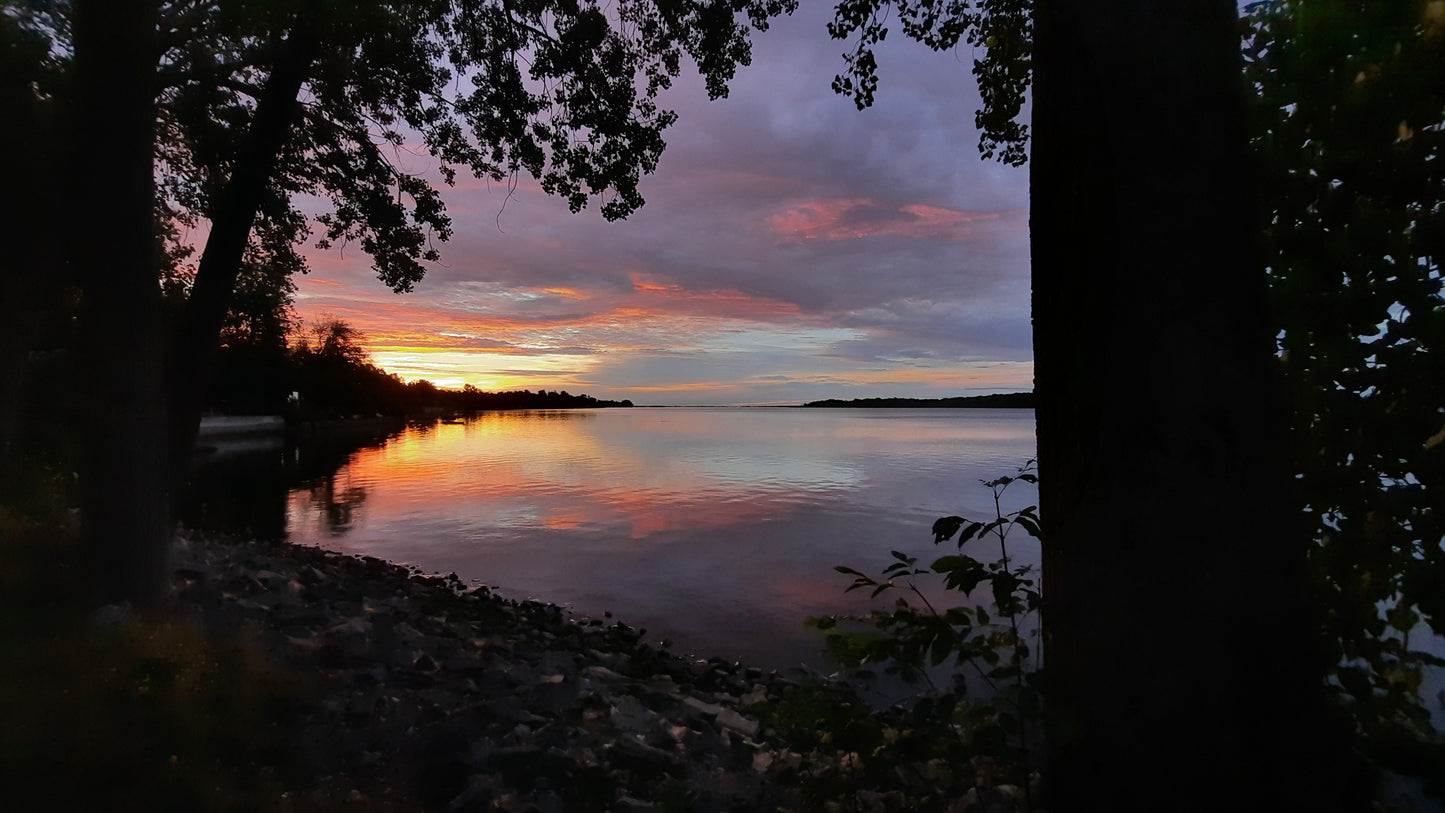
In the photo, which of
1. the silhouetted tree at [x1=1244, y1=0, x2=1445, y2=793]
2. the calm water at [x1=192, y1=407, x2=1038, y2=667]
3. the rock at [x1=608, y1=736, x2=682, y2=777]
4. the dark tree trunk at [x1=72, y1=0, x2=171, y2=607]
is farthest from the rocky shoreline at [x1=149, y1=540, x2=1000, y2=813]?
the calm water at [x1=192, y1=407, x2=1038, y2=667]

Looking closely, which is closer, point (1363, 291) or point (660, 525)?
point (1363, 291)

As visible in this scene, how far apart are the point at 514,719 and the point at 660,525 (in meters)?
14.8

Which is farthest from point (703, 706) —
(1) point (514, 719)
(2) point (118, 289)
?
(2) point (118, 289)

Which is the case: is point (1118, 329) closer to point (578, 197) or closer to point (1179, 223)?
point (1179, 223)

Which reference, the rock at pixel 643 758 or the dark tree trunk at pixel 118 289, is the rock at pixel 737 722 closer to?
the rock at pixel 643 758

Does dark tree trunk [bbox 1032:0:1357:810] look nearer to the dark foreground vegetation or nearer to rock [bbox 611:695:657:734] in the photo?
the dark foreground vegetation

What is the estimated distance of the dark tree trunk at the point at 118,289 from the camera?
18.2 feet

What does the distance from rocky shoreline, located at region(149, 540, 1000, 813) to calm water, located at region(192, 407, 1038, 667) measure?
108 inches

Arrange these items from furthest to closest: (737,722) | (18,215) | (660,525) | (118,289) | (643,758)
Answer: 1. (660,525)
2. (18,215)
3. (737,722)
4. (118,289)
5. (643,758)

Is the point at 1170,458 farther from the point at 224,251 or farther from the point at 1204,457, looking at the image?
the point at 224,251

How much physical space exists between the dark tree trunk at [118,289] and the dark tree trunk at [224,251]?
1.49 feet

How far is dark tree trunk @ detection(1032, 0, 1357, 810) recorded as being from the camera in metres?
2.22

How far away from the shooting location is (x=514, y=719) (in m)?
5.20

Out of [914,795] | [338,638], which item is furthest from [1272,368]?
[338,638]
